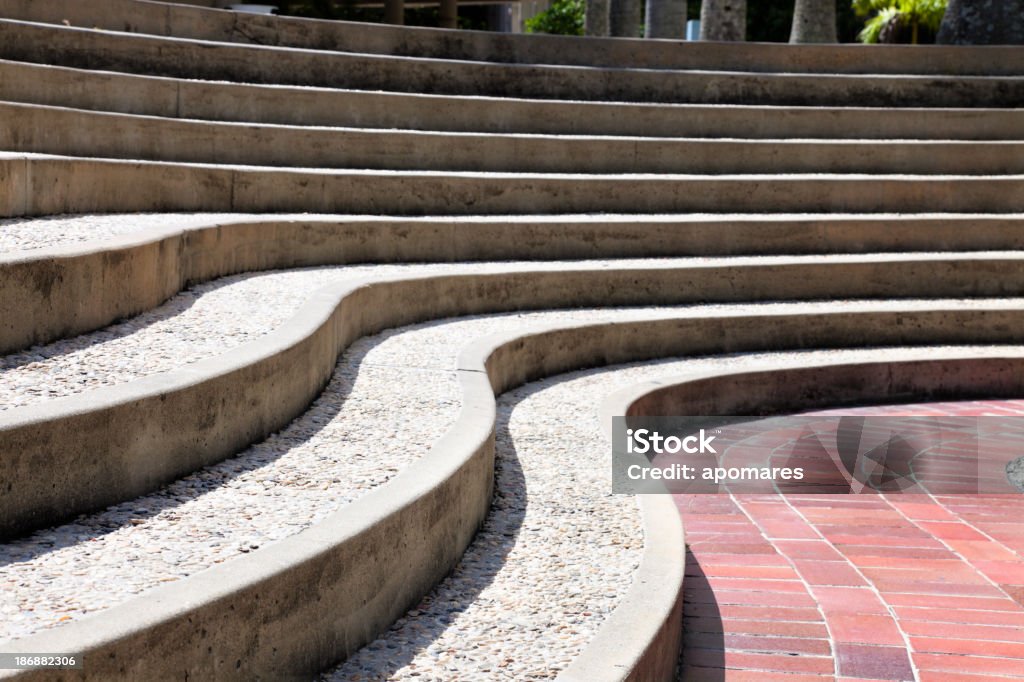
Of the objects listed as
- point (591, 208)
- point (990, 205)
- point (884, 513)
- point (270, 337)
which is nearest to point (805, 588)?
point (884, 513)

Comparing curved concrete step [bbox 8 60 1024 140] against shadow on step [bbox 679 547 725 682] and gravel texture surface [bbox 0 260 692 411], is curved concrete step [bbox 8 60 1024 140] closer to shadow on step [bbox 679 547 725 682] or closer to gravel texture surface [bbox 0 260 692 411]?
gravel texture surface [bbox 0 260 692 411]

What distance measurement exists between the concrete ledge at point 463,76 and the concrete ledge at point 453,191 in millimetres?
1418

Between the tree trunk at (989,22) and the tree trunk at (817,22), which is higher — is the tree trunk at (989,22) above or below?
below

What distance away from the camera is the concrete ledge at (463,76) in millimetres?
7656

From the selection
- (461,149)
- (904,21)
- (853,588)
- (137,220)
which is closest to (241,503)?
(853,588)

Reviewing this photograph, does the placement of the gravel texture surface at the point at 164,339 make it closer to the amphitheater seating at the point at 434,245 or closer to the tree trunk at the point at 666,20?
the amphitheater seating at the point at 434,245

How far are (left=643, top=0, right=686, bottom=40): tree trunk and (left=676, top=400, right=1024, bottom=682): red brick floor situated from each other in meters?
11.3

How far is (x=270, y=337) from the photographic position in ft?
12.7

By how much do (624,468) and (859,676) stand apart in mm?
1367

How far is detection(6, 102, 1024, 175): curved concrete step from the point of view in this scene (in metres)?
6.43

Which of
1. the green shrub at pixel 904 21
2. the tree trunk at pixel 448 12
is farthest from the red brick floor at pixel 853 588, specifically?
the green shrub at pixel 904 21

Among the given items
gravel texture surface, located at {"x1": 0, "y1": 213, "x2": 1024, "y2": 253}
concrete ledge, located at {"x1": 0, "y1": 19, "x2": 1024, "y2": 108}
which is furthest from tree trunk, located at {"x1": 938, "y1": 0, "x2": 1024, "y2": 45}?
gravel texture surface, located at {"x1": 0, "y1": 213, "x2": 1024, "y2": 253}
